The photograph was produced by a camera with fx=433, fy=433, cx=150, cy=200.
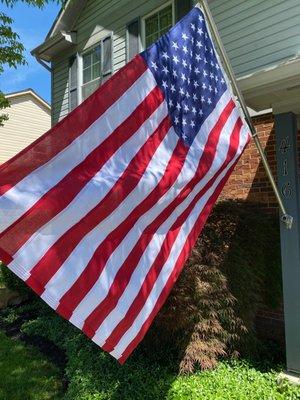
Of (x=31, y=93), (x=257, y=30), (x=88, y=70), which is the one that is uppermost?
(x=31, y=93)

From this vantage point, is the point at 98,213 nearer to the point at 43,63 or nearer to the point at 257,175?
the point at 257,175

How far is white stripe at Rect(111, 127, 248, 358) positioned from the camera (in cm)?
286

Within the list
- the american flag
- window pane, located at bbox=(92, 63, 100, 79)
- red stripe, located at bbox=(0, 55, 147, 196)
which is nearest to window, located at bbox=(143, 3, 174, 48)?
window pane, located at bbox=(92, 63, 100, 79)

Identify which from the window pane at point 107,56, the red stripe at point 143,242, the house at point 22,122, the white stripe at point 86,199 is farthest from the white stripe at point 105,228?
the house at point 22,122

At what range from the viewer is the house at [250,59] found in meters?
4.80

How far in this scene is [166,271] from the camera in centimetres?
309

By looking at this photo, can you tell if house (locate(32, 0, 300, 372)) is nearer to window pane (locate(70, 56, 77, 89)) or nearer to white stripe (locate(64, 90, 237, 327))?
window pane (locate(70, 56, 77, 89))

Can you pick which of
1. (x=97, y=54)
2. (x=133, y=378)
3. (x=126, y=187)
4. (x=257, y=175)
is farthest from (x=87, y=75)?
(x=126, y=187)

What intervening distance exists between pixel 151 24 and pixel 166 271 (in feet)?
24.9

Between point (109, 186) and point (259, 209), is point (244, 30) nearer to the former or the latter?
point (259, 209)

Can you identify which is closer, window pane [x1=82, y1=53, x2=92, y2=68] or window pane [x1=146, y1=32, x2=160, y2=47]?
window pane [x1=146, y1=32, x2=160, y2=47]

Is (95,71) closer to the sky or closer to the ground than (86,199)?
closer to the sky

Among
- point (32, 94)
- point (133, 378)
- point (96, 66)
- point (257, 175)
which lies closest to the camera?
point (133, 378)

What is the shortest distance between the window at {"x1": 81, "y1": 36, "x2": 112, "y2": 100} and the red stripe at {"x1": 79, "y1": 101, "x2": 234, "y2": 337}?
24.8 ft
